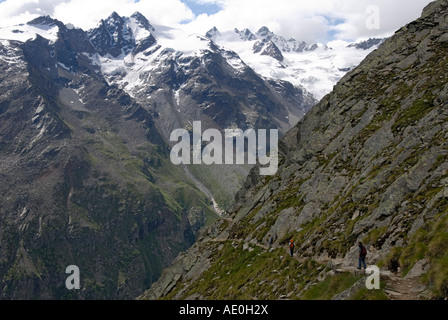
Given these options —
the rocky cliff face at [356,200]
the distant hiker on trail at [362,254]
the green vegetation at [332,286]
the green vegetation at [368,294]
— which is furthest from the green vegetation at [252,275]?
the green vegetation at [368,294]

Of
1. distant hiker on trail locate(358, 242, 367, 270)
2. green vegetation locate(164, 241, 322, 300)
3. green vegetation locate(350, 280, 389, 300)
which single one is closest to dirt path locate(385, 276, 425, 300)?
green vegetation locate(350, 280, 389, 300)

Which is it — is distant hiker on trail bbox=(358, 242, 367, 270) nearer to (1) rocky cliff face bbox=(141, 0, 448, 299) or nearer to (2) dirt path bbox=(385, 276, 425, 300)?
(1) rocky cliff face bbox=(141, 0, 448, 299)

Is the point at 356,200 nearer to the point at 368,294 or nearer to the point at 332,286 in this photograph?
the point at 332,286

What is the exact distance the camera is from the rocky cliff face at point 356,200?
27359 millimetres

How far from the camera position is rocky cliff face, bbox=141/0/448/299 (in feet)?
89.8

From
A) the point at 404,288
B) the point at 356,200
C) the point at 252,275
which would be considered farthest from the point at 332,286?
the point at 252,275

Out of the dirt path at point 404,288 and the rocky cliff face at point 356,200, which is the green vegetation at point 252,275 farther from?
the dirt path at point 404,288

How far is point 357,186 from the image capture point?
44.8 m

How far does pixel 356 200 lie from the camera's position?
42031mm

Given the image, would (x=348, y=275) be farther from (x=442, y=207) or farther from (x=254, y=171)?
(x=254, y=171)

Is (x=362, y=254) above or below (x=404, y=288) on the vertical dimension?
above

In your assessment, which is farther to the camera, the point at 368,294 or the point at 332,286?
the point at 332,286

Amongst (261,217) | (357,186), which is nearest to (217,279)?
(261,217)
